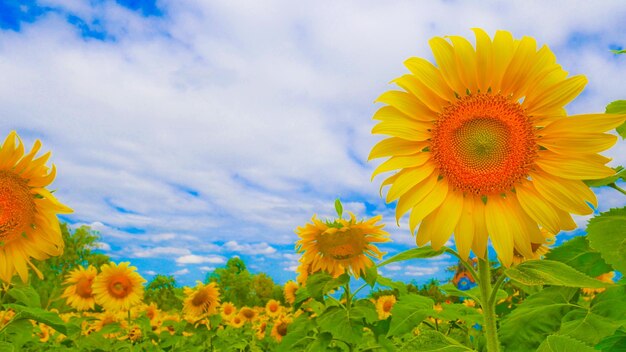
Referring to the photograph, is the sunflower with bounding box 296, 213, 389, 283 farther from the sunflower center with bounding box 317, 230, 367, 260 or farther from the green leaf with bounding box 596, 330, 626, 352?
the green leaf with bounding box 596, 330, 626, 352

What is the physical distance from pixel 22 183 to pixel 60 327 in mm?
1041

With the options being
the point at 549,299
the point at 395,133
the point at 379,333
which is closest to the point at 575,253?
the point at 549,299

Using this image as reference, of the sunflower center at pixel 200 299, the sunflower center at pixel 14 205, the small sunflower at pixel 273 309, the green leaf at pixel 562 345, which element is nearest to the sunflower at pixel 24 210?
the sunflower center at pixel 14 205

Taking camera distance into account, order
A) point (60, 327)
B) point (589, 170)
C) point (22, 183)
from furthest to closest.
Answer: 1. point (22, 183)
2. point (60, 327)
3. point (589, 170)

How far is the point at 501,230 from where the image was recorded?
223cm

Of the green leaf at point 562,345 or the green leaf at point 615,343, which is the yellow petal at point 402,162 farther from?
the green leaf at point 615,343

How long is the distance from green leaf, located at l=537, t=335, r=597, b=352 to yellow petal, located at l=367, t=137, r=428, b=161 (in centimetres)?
91

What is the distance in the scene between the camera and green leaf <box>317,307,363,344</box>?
411 centimetres

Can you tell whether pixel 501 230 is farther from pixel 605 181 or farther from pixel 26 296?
pixel 26 296

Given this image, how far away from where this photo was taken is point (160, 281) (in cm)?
1161

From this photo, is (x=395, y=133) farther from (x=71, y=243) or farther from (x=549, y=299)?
(x=71, y=243)

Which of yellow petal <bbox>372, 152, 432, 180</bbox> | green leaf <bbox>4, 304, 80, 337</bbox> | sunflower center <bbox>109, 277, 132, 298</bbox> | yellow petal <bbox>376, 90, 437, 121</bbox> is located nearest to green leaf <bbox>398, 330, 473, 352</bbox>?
yellow petal <bbox>372, 152, 432, 180</bbox>

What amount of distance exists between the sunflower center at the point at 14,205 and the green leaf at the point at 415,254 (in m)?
2.39

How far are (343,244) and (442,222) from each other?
260 cm
